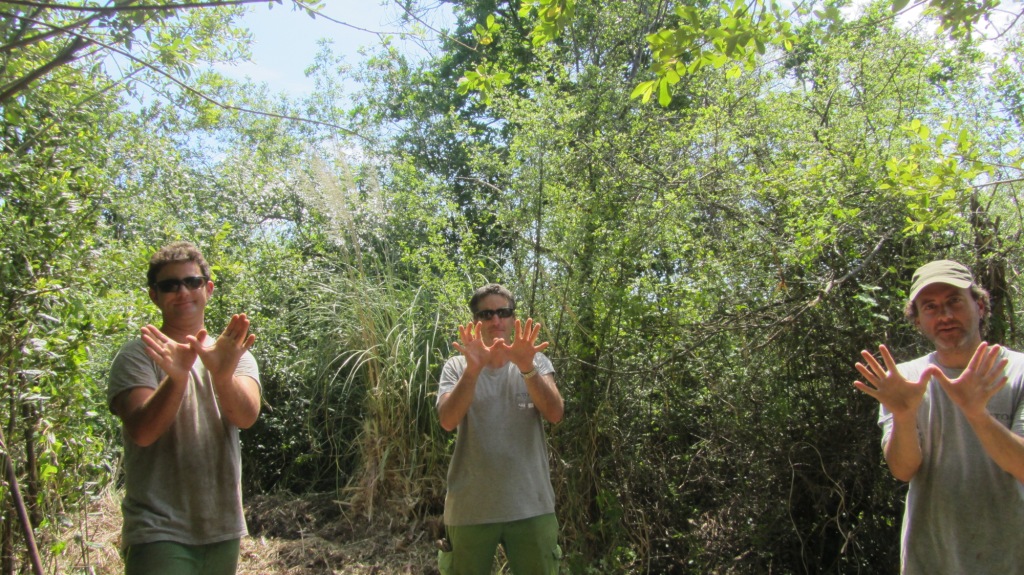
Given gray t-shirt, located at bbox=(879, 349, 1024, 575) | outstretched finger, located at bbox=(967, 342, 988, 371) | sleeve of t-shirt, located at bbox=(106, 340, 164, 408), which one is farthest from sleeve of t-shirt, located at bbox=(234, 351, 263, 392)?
outstretched finger, located at bbox=(967, 342, 988, 371)

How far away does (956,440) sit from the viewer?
6.43ft

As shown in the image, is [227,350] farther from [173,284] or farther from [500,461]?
[500,461]

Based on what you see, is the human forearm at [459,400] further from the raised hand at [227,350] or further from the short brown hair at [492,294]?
the raised hand at [227,350]

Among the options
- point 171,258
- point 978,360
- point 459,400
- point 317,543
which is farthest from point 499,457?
point 317,543

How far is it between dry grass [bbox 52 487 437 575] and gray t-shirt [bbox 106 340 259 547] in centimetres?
195

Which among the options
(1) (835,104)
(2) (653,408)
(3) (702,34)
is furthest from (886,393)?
(1) (835,104)

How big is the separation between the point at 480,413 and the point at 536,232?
1402 mm

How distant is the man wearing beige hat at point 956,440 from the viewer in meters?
1.79

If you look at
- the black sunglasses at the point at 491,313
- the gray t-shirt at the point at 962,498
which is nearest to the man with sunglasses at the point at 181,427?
the black sunglasses at the point at 491,313

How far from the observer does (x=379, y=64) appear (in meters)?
9.08

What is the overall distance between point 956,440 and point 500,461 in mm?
1447

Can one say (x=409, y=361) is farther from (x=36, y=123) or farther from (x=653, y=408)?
(x=36, y=123)

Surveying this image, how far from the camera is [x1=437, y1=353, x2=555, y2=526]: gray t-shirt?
2639 millimetres

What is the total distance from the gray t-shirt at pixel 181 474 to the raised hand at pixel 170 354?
153 mm
